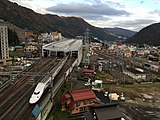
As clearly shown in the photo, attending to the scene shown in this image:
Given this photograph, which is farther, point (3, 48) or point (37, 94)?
point (3, 48)

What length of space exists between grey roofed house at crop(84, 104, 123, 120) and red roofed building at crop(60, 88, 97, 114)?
4.17 metres

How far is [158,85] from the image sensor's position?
113 feet

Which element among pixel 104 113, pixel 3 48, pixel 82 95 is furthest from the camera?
pixel 3 48

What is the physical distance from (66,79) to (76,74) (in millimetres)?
5250

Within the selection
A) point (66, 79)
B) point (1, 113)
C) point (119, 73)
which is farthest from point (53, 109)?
point (119, 73)

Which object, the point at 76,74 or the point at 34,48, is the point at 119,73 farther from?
the point at 34,48

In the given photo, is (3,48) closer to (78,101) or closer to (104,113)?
(78,101)

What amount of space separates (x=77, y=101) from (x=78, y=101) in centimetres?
15

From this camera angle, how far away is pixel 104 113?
1644cm

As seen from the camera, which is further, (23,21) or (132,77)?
(23,21)

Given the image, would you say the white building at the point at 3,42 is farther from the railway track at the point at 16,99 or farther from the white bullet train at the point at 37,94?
the white bullet train at the point at 37,94

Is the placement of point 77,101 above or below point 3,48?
below

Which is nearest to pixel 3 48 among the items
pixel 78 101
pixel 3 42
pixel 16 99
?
pixel 3 42

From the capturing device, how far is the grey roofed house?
16.1m
